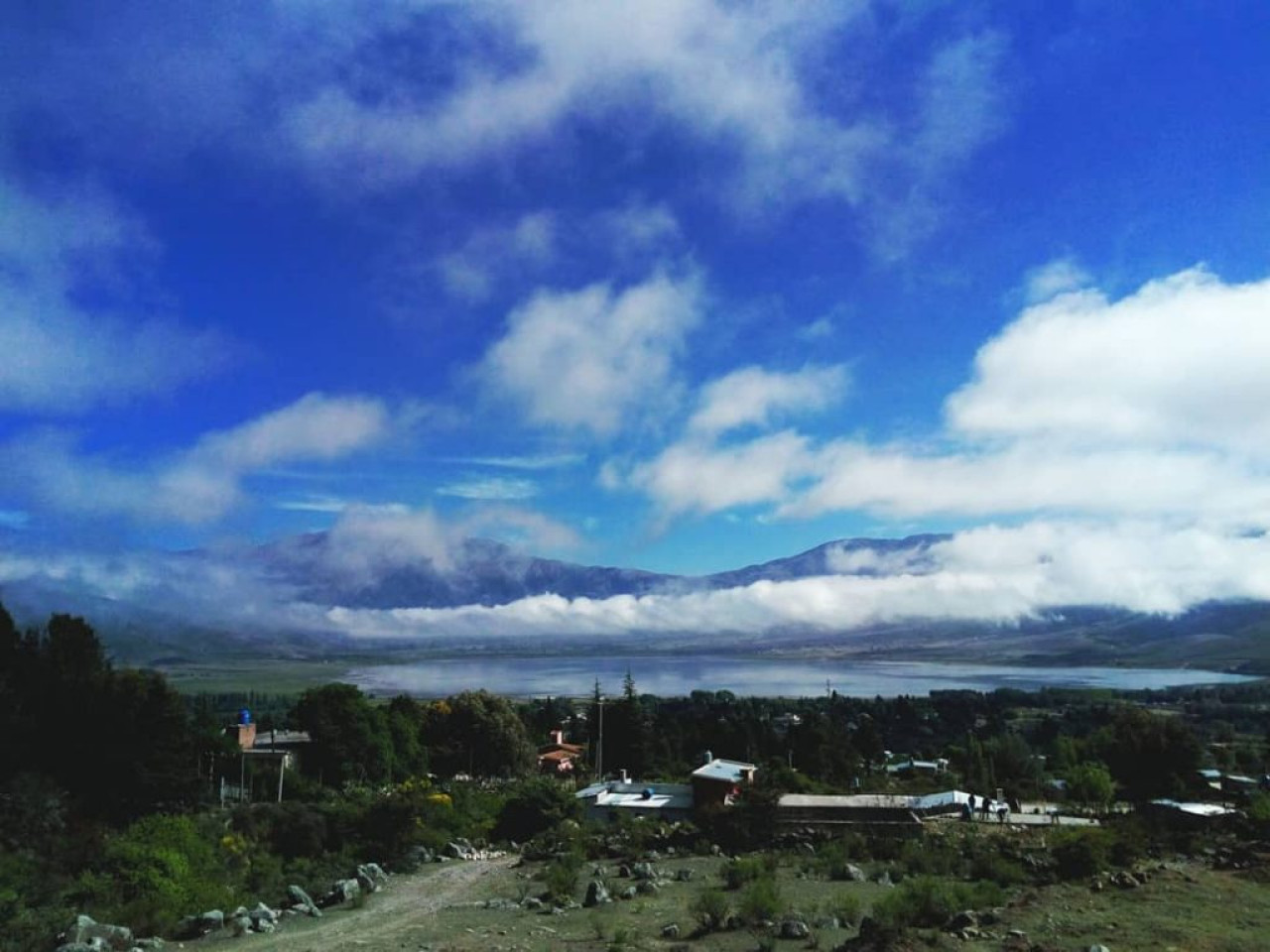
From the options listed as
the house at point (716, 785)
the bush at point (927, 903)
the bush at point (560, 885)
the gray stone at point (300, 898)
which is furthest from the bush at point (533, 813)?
the bush at point (927, 903)

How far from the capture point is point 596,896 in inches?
761

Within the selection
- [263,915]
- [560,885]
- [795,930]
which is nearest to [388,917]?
[263,915]

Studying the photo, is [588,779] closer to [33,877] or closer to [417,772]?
[417,772]

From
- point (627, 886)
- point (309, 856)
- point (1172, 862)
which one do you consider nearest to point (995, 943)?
point (627, 886)

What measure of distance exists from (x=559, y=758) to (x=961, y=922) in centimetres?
5716

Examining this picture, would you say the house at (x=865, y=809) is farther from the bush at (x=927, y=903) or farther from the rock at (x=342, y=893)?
the rock at (x=342, y=893)

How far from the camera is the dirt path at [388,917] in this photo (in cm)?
1662

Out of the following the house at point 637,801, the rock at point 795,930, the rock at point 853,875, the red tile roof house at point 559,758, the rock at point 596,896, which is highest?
the rock at point 795,930

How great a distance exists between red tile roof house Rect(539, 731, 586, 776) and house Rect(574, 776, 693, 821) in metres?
22.1

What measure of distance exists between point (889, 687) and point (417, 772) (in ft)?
438

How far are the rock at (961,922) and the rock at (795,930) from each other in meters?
2.25

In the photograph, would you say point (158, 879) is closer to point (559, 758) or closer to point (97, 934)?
point (97, 934)

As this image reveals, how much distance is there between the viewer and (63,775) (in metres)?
31.4

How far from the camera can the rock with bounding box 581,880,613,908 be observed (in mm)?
19188
